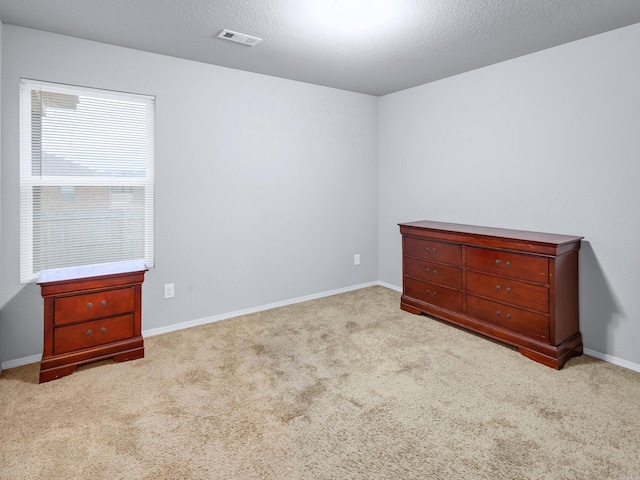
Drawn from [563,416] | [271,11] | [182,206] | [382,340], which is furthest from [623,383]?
[182,206]

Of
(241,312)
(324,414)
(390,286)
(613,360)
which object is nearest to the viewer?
(324,414)

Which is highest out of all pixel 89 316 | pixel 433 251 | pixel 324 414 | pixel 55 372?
pixel 433 251

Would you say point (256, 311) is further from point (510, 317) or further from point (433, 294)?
point (510, 317)

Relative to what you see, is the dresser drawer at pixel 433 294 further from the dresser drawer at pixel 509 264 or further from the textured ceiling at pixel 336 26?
the textured ceiling at pixel 336 26

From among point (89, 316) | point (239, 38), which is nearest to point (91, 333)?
point (89, 316)

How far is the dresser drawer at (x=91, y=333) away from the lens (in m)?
2.47

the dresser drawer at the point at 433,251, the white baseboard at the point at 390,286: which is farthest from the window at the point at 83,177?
the white baseboard at the point at 390,286

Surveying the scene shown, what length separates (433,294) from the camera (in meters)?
3.51

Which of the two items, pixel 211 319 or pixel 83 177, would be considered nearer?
pixel 83 177

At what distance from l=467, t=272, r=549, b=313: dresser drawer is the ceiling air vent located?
8.22ft

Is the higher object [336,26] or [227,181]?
[336,26]

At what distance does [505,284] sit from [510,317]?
0.25 m

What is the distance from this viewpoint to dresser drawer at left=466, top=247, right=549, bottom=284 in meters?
2.65

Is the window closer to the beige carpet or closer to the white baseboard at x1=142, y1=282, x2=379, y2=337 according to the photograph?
the white baseboard at x1=142, y1=282, x2=379, y2=337
